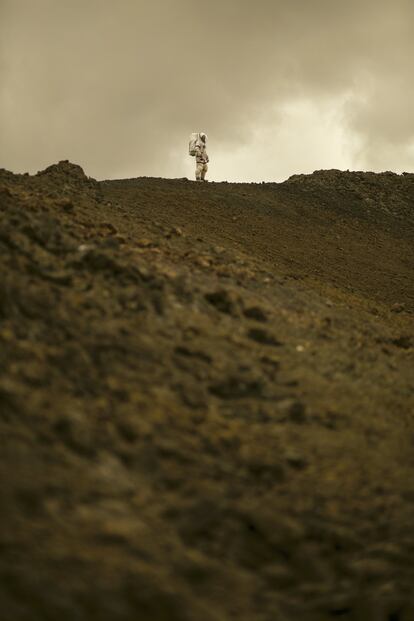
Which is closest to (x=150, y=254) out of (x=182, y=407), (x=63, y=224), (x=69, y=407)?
(x=63, y=224)

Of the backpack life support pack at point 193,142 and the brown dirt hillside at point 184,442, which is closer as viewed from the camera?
the brown dirt hillside at point 184,442

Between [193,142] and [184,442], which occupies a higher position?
[193,142]

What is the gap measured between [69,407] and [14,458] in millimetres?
655

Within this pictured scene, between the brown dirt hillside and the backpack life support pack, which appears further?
the backpack life support pack

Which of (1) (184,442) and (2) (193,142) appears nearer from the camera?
(1) (184,442)

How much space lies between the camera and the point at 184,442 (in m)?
3.78

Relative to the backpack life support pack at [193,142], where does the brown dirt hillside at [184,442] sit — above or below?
below

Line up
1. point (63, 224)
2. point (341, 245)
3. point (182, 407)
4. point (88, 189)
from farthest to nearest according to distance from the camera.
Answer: point (341, 245) → point (88, 189) → point (63, 224) → point (182, 407)

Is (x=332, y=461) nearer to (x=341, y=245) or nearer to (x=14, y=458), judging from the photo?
(x=14, y=458)

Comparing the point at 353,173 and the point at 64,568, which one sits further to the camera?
the point at 353,173

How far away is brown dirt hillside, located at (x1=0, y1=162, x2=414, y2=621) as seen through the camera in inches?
105

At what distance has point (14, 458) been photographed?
295cm

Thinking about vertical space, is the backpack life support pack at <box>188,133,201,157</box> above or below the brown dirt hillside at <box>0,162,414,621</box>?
above

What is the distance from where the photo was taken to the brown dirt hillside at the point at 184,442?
2668 millimetres
